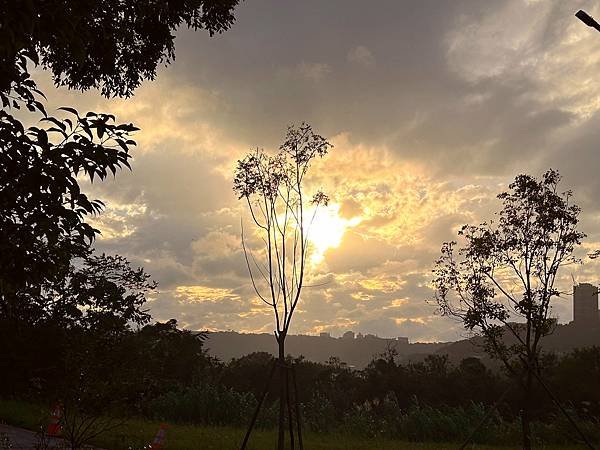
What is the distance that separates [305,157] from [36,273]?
24.8 feet

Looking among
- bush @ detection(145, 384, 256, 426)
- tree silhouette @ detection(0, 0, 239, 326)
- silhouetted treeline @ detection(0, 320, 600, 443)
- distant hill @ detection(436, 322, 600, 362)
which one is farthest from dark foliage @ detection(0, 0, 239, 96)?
distant hill @ detection(436, 322, 600, 362)

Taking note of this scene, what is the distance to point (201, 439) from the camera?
14320mm

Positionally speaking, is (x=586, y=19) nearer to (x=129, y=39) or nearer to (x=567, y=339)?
(x=129, y=39)

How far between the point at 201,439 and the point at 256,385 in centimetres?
1528

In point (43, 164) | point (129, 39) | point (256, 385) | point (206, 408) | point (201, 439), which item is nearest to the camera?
point (43, 164)

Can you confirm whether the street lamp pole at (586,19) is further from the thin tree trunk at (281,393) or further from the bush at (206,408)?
the bush at (206,408)

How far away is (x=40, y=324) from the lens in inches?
949

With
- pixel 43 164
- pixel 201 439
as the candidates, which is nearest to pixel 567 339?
pixel 201 439

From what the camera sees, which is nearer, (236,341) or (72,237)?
(72,237)

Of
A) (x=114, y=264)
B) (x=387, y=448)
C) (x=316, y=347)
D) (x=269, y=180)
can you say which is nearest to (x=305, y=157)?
(x=269, y=180)

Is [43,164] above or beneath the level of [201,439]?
above

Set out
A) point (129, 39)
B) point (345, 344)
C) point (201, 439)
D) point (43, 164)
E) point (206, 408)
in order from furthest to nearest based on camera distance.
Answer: point (345, 344)
point (206, 408)
point (201, 439)
point (129, 39)
point (43, 164)

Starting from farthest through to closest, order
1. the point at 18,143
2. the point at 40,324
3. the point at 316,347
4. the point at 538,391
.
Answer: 1. the point at 316,347
2. the point at 538,391
3. the point at 40,324
4. the point at 18,143

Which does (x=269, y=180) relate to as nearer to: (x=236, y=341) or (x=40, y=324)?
(x=40, y=324)
